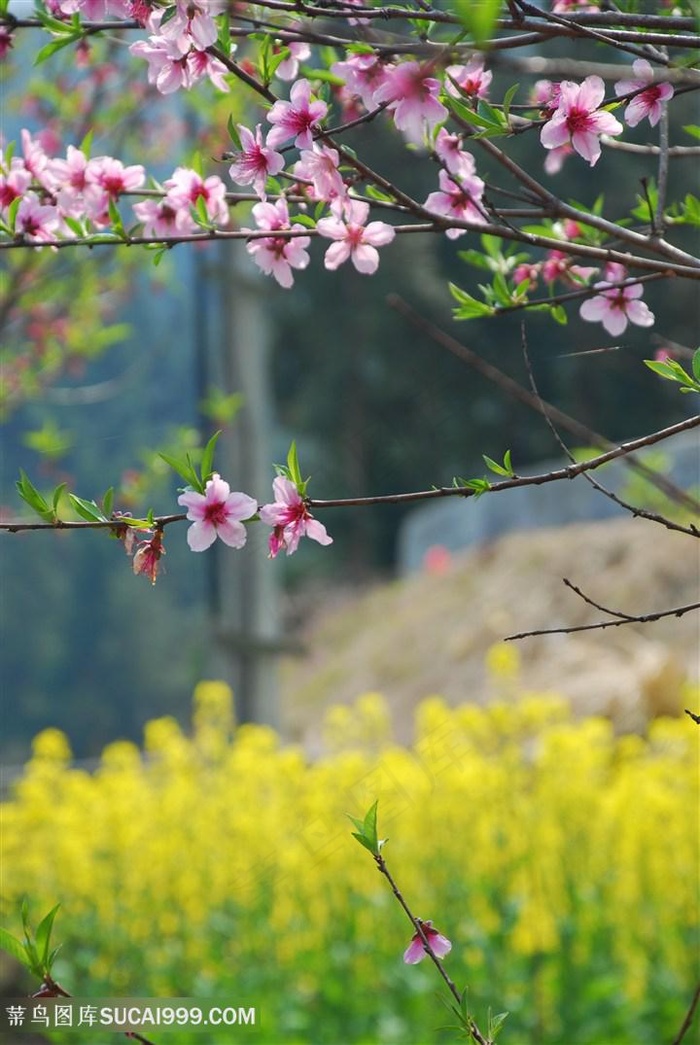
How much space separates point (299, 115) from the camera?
49.4 inches

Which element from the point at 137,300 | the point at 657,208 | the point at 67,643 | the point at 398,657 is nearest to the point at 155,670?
the point at 67,643

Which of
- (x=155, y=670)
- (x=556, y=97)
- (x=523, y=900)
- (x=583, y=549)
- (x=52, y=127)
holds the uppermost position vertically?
(x=556, y=97)

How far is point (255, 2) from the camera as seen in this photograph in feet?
3.42

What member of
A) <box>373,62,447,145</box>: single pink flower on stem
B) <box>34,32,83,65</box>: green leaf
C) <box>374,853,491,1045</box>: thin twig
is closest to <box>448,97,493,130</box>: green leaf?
<box>373,62,447,145</box>: single pink flower on stem

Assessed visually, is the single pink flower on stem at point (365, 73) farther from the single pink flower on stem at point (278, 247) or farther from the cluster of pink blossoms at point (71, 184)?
the cluster of pink blossoms at point (71, 184)

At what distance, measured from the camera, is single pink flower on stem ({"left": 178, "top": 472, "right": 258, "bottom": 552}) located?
117 centimetres

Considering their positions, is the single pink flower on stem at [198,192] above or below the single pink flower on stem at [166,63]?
below

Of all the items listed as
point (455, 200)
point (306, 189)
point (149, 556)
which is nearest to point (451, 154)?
point (455, 200)

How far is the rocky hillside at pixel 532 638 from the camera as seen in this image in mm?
6867

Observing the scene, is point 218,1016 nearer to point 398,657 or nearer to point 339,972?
point 339,972

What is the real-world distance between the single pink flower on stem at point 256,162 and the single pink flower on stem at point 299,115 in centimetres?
4

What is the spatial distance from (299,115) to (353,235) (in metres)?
0.16

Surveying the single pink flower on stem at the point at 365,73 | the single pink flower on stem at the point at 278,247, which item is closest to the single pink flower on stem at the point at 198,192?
the single pink flower on stem at the point at 278,247

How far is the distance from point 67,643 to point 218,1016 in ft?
12.1
